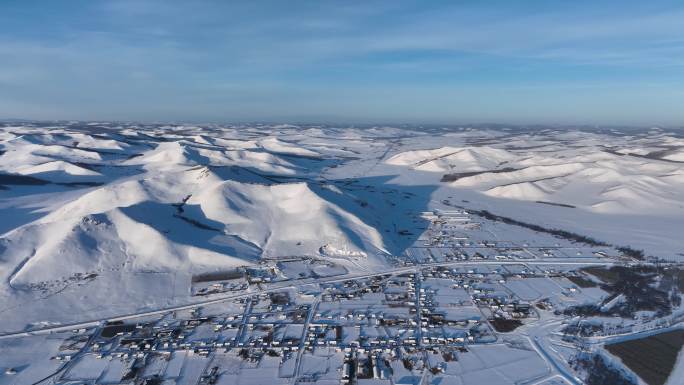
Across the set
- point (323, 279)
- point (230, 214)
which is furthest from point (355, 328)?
point (230, 214)

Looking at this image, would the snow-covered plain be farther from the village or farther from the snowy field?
the village

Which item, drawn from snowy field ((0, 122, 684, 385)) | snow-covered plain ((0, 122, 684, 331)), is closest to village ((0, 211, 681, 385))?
snowy field ((0, 122, 684, 385))

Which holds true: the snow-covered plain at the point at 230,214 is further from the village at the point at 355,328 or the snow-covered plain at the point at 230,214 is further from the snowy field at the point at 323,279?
the village at the point at 355,328

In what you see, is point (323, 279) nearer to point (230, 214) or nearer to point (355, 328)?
point (355, 328)

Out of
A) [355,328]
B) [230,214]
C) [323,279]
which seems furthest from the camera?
[230,214]

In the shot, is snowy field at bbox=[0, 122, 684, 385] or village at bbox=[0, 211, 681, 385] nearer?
village at bbox=[0, 211, 681, 385]

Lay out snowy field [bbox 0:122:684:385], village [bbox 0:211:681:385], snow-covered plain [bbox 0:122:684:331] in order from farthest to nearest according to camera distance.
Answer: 1. snow-covered plain [bbox 0:122:684:331]
2. snowy field [bbox 0:122:684:385]
3. village [bbox 0:211:681:385]

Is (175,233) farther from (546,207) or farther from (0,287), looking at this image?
(546,207)

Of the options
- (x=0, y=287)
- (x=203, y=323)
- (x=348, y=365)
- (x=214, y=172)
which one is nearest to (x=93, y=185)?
(x=214, y=172)
